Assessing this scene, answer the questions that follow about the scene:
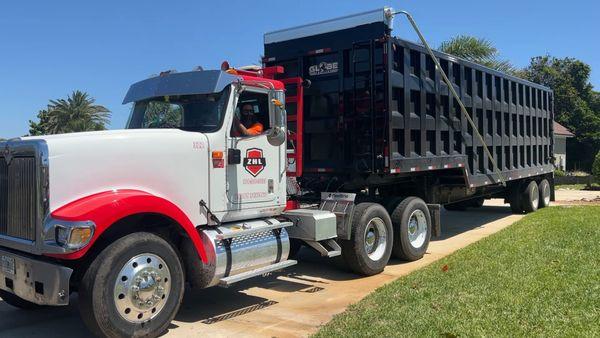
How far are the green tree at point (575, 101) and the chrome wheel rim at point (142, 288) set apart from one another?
41.3 metres

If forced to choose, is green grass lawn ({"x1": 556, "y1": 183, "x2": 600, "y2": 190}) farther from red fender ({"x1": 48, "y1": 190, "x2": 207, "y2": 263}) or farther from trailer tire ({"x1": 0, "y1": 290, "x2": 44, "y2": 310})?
trailer tire ({"x1": 0, "y1": 290, "x2": 44, "y2": 310})

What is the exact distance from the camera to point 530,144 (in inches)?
570

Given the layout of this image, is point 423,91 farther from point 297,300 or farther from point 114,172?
point 114,172

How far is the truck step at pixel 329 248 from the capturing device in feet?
23.9

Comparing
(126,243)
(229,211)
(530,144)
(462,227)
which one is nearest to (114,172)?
(126,243)

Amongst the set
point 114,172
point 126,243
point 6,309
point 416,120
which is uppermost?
point 416,120

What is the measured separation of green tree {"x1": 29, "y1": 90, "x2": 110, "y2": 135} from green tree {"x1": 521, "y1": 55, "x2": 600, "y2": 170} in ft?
126

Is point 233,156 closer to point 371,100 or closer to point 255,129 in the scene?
point 255,129

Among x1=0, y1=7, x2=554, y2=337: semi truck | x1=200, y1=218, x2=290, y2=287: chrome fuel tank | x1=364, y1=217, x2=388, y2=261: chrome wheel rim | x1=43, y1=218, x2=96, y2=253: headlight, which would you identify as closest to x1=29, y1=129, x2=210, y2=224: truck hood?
x1=0, y1=7, x2=554, y2=337: semi truck

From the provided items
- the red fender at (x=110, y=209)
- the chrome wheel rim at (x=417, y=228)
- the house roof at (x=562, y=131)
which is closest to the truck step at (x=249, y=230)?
the red fender at (x=110, y=209)

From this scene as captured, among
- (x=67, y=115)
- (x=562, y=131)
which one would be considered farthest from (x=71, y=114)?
(x=562, y=131)

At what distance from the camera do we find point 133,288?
4.80 meters

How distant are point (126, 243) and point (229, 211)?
1462 millimetres

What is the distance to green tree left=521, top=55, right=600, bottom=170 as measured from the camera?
141 ft
